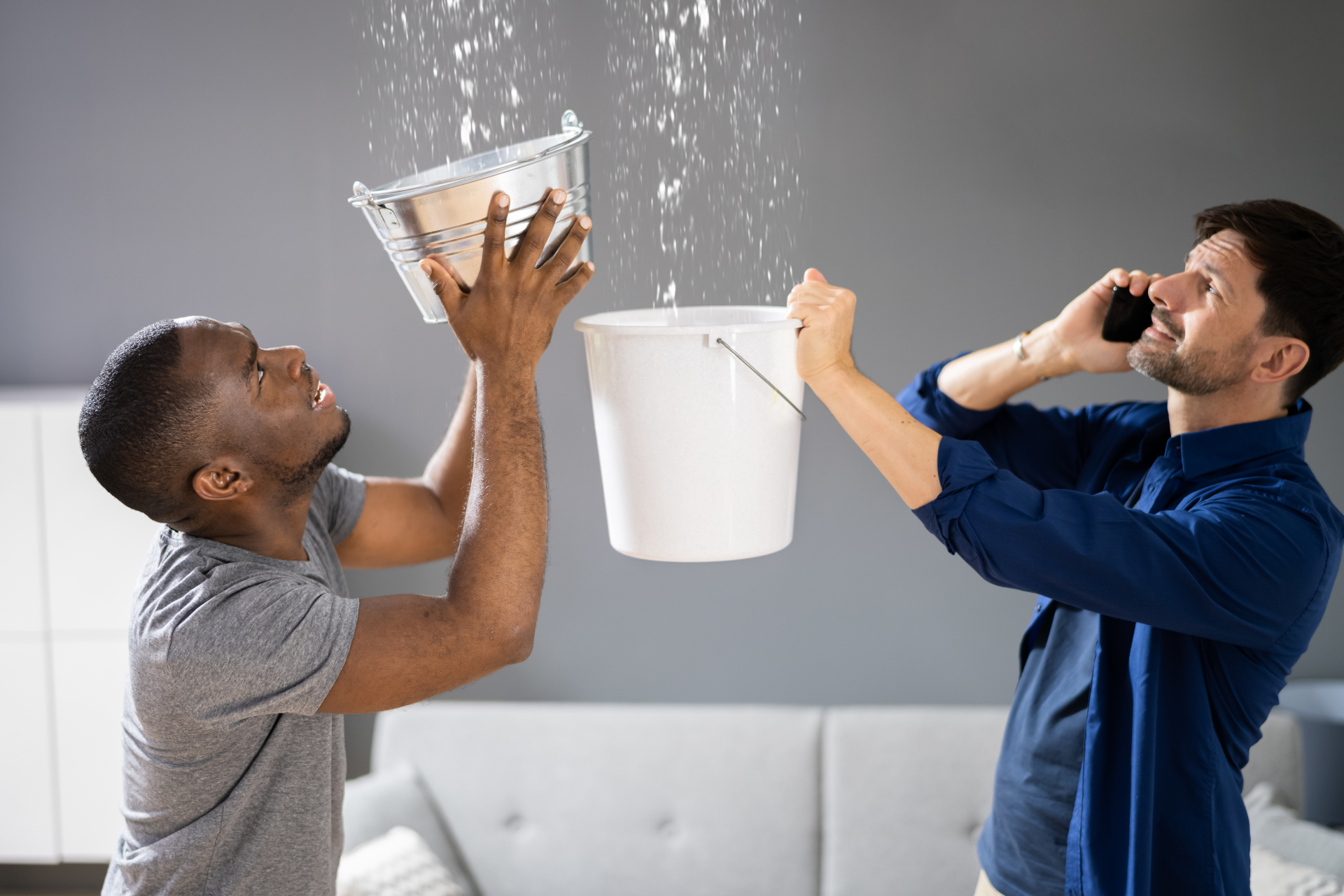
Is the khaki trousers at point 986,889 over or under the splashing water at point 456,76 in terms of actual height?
under

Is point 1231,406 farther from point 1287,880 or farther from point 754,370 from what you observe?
point 1287,880

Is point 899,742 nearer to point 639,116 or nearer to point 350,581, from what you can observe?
point 350,581

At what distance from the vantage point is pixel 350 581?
2.41 metres

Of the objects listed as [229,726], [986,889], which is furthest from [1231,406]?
[229,726]

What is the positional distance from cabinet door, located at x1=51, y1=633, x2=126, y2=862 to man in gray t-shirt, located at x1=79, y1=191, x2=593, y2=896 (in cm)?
120

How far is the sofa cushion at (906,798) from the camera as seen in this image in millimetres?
2006

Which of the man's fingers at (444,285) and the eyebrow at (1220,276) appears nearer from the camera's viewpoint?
the man's fingers at (444,285)

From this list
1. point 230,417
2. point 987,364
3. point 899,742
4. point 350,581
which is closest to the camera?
point 230,417

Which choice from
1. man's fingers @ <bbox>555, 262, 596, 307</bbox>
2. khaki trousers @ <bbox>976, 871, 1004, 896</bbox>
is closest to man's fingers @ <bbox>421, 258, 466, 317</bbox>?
man's fingers @ <bbox>555, 262, 596, 307</bbox>

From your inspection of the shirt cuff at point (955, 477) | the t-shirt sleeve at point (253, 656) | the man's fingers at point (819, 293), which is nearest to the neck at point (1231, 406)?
the shirt cuff at point (955, 477)

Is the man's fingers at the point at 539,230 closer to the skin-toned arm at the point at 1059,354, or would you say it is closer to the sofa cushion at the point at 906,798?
the skin-toned arm at the point at 1059,354

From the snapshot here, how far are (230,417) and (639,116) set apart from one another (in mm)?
1470

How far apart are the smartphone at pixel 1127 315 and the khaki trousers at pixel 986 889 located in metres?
0.74

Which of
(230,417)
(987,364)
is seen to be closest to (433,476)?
(230,417)
